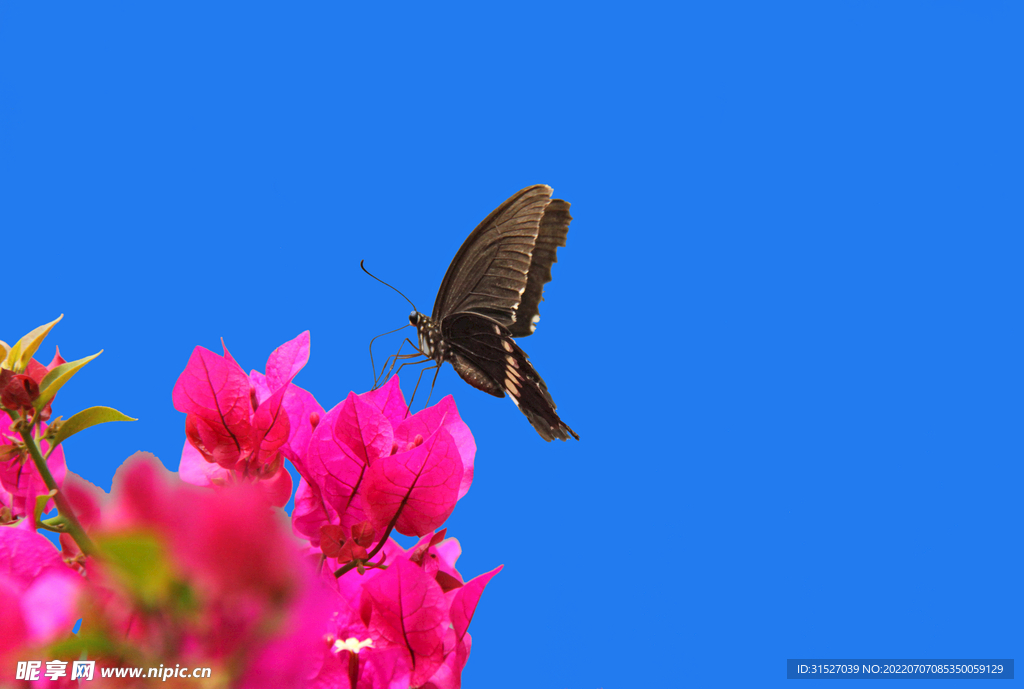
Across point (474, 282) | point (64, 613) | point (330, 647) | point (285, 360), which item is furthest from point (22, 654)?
point (474, 282)

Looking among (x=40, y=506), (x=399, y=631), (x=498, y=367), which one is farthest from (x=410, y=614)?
(x=498, y=367)

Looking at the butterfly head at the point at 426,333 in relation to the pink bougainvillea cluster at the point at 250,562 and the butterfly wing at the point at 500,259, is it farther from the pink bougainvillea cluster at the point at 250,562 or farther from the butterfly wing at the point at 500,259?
the pink bougainvillea cluster at the point at 250,562

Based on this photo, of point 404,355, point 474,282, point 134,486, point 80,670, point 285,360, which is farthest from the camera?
point 474,282

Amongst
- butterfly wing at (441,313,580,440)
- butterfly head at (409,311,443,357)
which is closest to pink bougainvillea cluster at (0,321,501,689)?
butterfly wing at (441,313,580,440)

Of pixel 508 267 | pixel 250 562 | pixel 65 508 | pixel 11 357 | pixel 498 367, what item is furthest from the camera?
pixel 508 267

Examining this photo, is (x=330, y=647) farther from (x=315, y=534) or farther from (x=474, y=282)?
(x=474, y=282)

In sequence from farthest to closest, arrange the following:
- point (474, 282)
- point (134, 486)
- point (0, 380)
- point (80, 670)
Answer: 1. point (474, 282)
2. point (0, 380)
3. point (80, 670)
4. point (134, 486)

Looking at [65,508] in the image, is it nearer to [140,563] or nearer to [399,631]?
[399,631]

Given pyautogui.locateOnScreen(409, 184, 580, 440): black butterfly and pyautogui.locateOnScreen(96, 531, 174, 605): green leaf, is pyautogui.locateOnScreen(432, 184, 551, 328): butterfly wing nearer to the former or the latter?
pyautogui.locateOnScreen(409, 184, 580, 440): black butterfly
